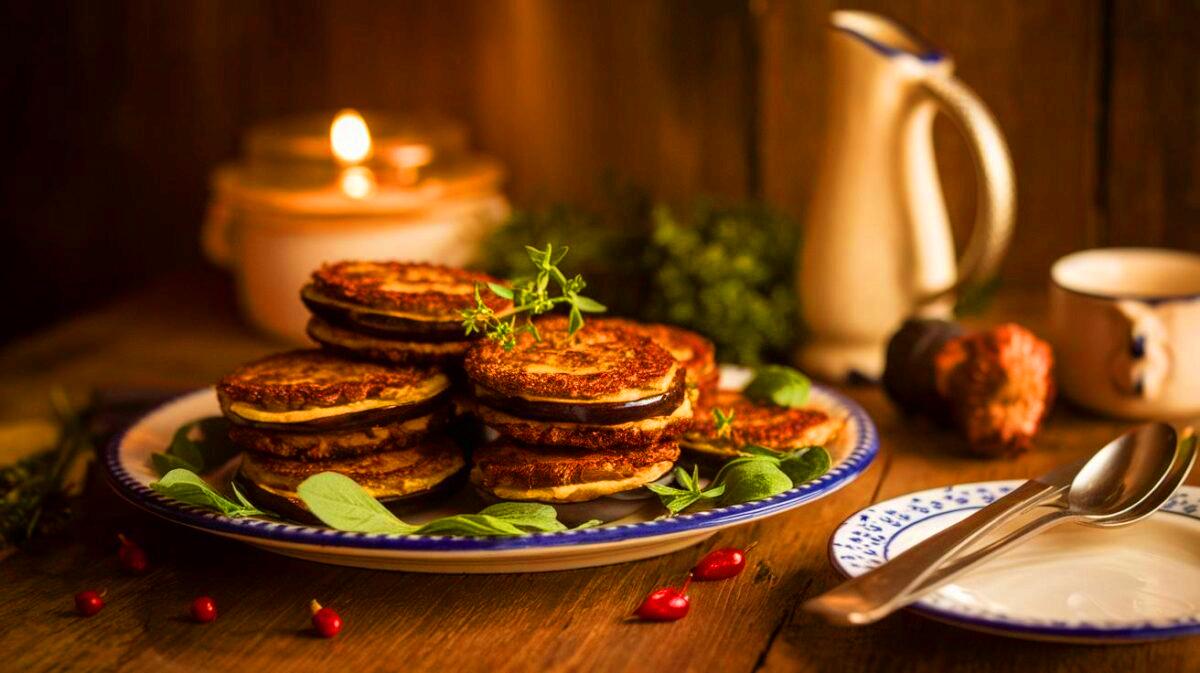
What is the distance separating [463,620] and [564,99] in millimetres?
1325

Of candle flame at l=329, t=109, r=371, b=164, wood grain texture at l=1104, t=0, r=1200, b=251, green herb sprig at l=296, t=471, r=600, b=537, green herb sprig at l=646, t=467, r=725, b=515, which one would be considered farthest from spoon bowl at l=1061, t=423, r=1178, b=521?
candle flame at l=329, t=109, r=371, b=164

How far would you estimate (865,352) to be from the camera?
62.2 inches

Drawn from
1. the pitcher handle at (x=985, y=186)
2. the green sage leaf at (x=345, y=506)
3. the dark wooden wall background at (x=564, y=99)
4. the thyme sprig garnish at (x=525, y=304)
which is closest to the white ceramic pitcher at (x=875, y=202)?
the pitcher handle at (x=985, y=186)

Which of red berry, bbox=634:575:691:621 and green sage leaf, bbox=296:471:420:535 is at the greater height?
green sage leaf, bbox=296:471:420:535

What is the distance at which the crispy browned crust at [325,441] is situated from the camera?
101cm

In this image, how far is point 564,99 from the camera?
2.12m

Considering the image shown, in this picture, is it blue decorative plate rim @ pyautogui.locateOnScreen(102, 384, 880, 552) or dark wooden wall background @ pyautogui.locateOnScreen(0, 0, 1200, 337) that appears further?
dark wooden wall background @ pyautogui.locateOnScreen(0, 0, 1200, 337)

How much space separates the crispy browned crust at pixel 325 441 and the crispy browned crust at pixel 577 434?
101mm

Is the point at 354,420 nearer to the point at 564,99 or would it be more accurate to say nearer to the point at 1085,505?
the point at 1085,505

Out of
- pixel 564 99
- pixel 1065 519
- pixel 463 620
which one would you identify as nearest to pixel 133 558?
pixel 463 620

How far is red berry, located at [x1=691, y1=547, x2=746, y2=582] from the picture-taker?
3.29ft

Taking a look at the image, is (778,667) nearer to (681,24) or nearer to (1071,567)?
(1071,567)

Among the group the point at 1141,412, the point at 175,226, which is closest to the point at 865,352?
the point at 1141,412

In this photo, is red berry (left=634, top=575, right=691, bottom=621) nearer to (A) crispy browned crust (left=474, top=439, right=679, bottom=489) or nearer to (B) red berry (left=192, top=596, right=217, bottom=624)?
(A) crispy browned crust (left=474, top=439, right=679, bottom=489)
